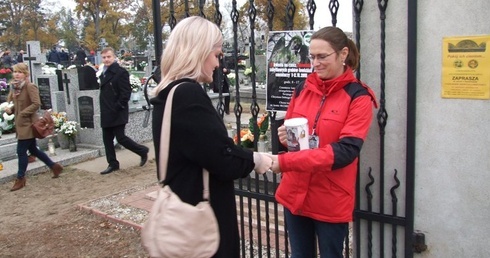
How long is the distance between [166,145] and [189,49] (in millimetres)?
412

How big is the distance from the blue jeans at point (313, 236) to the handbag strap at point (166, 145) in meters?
0.70

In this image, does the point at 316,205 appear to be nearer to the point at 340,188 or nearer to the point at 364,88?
the point at 340,188

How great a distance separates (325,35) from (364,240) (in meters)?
1.28

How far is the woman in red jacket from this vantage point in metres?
2.10

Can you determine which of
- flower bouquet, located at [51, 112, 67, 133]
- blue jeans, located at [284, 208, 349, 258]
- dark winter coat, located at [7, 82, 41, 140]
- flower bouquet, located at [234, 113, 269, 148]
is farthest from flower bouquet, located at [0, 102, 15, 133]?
blue jeans, located at [284, 208, 349, 258]

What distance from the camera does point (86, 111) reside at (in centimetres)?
847

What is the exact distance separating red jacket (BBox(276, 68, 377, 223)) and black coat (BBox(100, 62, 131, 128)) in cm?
503

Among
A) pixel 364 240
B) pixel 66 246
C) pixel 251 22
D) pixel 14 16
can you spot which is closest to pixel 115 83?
pixel 66 246

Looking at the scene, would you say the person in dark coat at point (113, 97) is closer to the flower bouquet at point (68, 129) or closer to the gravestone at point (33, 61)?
the flower bouquet at point (68, 129)

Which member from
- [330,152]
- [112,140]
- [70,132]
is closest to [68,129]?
[70,132]

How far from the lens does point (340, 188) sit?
222 cm

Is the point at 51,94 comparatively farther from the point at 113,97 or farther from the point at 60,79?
the point at 113,97

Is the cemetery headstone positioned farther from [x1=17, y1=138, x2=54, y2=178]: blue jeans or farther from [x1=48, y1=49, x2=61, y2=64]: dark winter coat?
[x1=48, y1=49, x2=61, y2=64]: dark winter coat

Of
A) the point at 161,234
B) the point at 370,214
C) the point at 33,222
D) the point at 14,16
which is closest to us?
the point at 161,234
